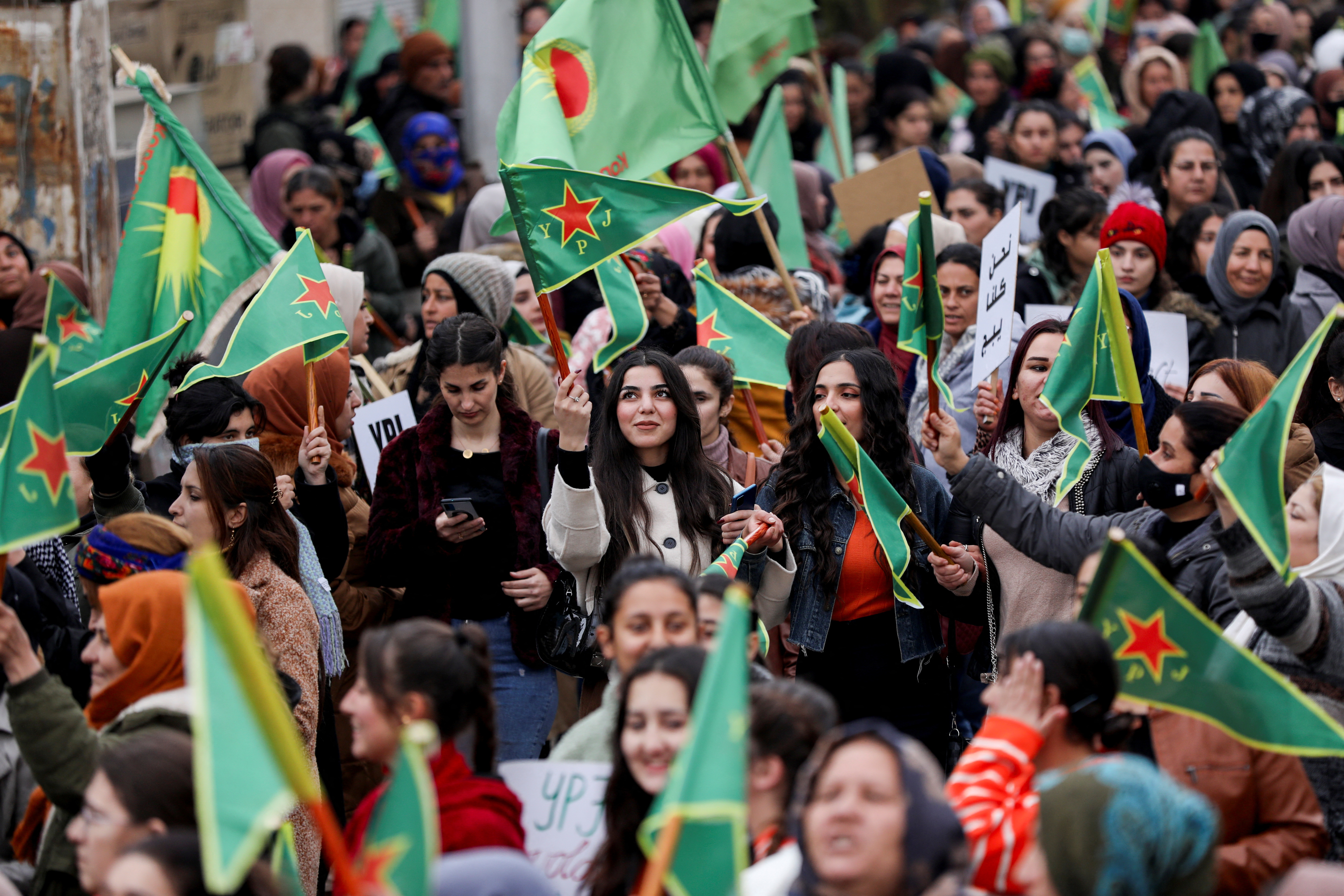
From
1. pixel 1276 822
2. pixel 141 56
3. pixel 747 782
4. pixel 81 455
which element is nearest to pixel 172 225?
pixel 81 455

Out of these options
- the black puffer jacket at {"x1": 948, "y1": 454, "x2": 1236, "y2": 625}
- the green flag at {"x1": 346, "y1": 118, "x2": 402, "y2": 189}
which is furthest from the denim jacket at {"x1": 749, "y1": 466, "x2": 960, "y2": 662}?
the green flag at {"x1": 346, "y1": 118, "x2": 402, "y2": 189}

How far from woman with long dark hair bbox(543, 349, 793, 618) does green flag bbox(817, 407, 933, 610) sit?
0.29 metres

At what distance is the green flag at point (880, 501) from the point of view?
4.77m

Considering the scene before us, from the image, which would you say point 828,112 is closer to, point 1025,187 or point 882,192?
point 882,192

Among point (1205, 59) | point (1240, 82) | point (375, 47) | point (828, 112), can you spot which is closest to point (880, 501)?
point (828, 112)

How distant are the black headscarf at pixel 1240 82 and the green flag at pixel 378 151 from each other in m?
5.72

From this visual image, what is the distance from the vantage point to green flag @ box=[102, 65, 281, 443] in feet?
21.4

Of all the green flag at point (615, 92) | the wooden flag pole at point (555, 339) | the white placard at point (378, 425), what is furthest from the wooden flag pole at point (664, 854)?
the green flag at point (615, 92)

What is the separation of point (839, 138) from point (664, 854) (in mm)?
8048

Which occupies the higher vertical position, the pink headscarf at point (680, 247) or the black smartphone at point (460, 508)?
the pink headscarf at point (680, 247)

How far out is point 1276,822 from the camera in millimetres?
3641

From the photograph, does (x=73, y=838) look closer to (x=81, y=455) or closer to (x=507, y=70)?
(x=81, y=455)

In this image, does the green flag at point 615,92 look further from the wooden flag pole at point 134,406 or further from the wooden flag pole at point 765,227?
the wooden flag pole at point 134,406

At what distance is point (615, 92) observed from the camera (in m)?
Answer: 6.40
